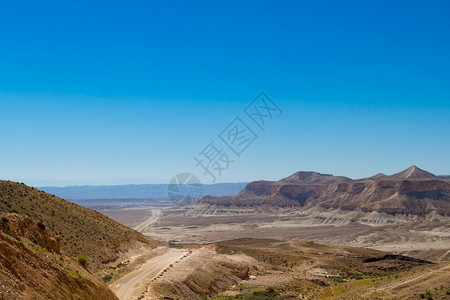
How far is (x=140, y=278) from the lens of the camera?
1141 inches

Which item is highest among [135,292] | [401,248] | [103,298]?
[103,298]

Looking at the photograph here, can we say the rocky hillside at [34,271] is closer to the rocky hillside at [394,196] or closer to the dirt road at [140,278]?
the dirt road at [140,278]

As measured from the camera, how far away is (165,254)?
41.0 m

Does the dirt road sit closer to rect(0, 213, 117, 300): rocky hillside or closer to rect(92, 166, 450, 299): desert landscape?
rect(92, 166, 450, 299): desert landscape

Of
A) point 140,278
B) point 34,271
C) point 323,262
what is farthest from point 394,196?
point 34,271

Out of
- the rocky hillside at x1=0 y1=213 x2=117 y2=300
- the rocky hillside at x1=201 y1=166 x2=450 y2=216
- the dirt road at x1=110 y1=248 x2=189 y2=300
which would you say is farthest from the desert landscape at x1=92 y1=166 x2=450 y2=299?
the rocky hillside at x1=0 y1=213 x2=117 y2=300

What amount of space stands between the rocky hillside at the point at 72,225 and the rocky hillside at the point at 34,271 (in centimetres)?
1242

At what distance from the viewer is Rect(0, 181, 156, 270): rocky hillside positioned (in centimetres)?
3244

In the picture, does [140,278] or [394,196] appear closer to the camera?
[140,278]

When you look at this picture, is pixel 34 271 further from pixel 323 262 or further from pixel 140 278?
pixel 323 262

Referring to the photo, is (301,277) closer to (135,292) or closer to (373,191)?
(135,292)

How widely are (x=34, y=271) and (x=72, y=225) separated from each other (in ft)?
78.8

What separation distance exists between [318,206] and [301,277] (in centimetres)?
13657

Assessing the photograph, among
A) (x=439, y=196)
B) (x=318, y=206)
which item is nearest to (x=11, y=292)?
(x=439, y=196)
